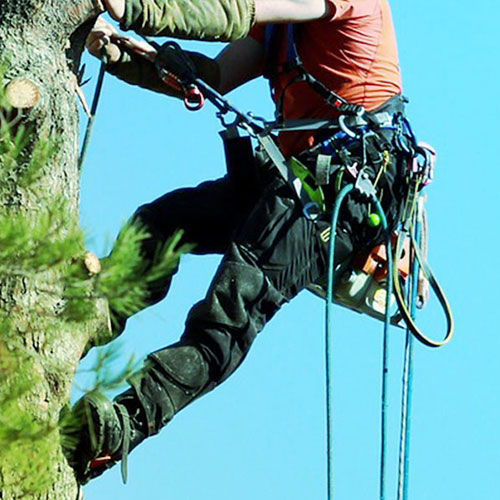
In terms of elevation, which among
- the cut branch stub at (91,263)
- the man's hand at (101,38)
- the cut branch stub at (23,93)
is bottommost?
the cut branch stub at (91,263)

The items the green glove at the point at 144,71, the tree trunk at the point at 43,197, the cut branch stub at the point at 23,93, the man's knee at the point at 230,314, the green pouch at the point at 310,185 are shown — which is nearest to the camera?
the tree trunk at the point at 43,197

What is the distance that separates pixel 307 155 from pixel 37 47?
47.7 inches

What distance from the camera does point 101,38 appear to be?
17.2ft

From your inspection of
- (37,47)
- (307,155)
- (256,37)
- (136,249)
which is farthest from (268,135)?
(136,249)

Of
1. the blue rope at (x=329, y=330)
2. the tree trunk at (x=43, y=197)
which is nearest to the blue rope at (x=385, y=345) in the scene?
the blue rope at (x=329, y=330)

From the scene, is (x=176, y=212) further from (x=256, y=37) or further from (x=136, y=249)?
(x=136, y=249)

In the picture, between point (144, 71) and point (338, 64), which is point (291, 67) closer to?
point (338, 64)

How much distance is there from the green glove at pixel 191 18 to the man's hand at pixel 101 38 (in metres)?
0.44

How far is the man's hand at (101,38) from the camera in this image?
523cm

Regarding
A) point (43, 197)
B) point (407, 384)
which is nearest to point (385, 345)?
point (407, 384)

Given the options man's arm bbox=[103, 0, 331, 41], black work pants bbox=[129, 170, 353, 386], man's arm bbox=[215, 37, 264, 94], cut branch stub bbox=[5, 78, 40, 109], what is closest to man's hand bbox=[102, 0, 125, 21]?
man's arm bbox=[103, 0, 331, 41]

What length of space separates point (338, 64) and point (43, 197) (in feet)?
5.10

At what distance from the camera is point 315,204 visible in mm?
5051

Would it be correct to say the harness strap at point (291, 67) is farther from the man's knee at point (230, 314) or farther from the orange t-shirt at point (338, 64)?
the man's knee at point (230, 314)
